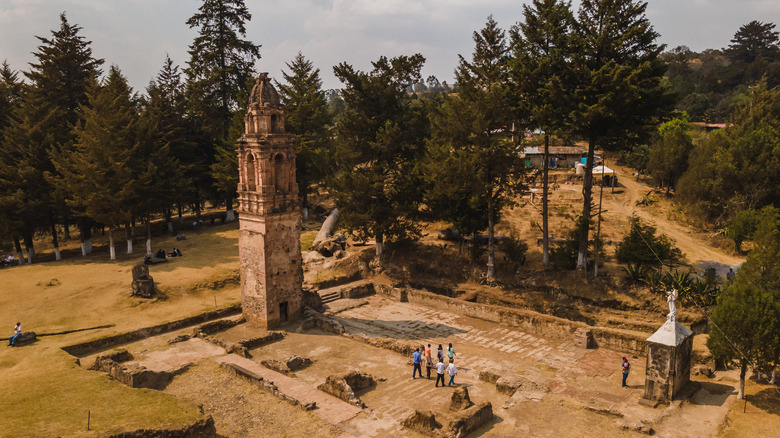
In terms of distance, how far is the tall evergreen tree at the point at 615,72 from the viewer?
23.0 m

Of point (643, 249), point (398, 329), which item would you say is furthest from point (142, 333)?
point (643, 249)

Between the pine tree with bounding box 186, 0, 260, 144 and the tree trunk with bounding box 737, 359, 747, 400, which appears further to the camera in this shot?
the pine tree with bounding box 186, 0, 260, 144

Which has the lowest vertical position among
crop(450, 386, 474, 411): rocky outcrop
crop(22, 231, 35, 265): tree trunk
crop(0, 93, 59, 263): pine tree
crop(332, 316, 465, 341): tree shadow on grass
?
crop(332, 316, 465, 341): tree shadow on grass

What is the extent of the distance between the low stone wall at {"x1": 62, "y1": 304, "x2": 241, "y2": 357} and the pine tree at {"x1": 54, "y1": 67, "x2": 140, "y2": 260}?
38.9 ft

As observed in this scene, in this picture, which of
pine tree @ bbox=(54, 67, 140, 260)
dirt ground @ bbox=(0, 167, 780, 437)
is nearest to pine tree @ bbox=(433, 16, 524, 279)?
dirt ground @ bbox=(0, 167, 780, 437)

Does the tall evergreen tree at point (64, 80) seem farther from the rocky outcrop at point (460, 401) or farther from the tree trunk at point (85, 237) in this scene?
the rocky outcrop at point (460, 401)

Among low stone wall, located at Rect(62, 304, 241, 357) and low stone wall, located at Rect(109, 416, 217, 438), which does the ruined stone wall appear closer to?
low stone wall, located at Rect(62, 304, 241, 357)

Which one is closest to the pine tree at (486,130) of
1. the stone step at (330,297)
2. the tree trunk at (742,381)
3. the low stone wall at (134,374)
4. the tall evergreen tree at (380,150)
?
the tall evergreen tree at (380,150)

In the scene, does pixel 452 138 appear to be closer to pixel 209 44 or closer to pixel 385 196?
pixel 385 196

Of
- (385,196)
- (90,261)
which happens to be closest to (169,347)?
(385,196)

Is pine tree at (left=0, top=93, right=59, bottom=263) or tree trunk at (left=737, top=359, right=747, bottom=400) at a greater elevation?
pine tree at (left=0, top=93, right=59, bottom=263)

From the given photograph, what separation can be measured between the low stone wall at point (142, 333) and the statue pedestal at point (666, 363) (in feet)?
59.4

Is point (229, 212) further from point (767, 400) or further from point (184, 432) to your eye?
point (767, 400)

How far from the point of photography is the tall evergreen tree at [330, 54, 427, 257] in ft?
95.8
